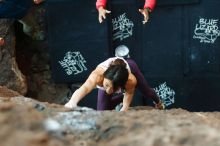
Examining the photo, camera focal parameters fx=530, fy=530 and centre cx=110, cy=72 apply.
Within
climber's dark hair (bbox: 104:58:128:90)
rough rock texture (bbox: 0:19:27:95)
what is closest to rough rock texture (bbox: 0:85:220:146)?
climber's dark hair (bbox: 104:58:128:90)

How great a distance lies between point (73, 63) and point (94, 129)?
405 centimetres

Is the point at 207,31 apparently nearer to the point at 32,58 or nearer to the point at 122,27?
the point at 122,27

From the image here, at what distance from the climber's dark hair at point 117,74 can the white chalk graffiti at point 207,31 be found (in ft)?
6.98

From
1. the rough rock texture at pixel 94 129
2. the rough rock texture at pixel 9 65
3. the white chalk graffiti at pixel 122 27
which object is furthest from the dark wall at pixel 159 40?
the rough rock texture at pixel 94 129

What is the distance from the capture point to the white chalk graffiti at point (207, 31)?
605 cm

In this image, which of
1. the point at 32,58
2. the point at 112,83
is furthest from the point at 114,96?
the point at 32,58

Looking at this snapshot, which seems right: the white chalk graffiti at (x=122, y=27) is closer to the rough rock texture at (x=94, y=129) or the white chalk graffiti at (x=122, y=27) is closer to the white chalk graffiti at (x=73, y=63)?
the white chalk graffiti at (x=73, y=63)

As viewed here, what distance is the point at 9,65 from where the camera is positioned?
6258mm

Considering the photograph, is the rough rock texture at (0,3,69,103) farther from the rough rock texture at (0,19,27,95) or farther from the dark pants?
the dark pants

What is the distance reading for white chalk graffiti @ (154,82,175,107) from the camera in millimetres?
6305

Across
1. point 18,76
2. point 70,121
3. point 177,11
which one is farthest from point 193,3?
point 70,121

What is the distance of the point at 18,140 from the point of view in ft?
5.02

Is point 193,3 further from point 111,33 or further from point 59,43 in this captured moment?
point 59,43

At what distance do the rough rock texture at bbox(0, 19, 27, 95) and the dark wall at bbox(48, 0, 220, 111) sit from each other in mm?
484
